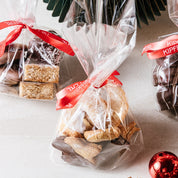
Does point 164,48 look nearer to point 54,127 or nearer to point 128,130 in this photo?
point 128,130

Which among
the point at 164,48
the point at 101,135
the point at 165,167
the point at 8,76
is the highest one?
the point at 164,48

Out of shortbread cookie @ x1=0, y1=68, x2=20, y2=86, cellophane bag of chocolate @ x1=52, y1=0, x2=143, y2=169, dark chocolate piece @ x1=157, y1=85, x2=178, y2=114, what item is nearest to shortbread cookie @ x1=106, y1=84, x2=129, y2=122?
cellophane bag of chocolate @ x1=52, y1=0, x2=143, y2=169

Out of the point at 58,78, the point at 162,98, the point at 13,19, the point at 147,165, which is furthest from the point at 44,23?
the point at 147,165

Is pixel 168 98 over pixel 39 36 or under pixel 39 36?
under

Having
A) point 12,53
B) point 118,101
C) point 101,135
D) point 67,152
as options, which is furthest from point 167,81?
point 12,53

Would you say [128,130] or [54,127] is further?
[54,127]

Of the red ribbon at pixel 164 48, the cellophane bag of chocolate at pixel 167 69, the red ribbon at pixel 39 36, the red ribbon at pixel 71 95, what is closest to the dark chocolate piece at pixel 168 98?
the cellophane bag of chocolate at pixel 167 69

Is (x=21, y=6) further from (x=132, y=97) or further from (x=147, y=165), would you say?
(x=147, y=165)
